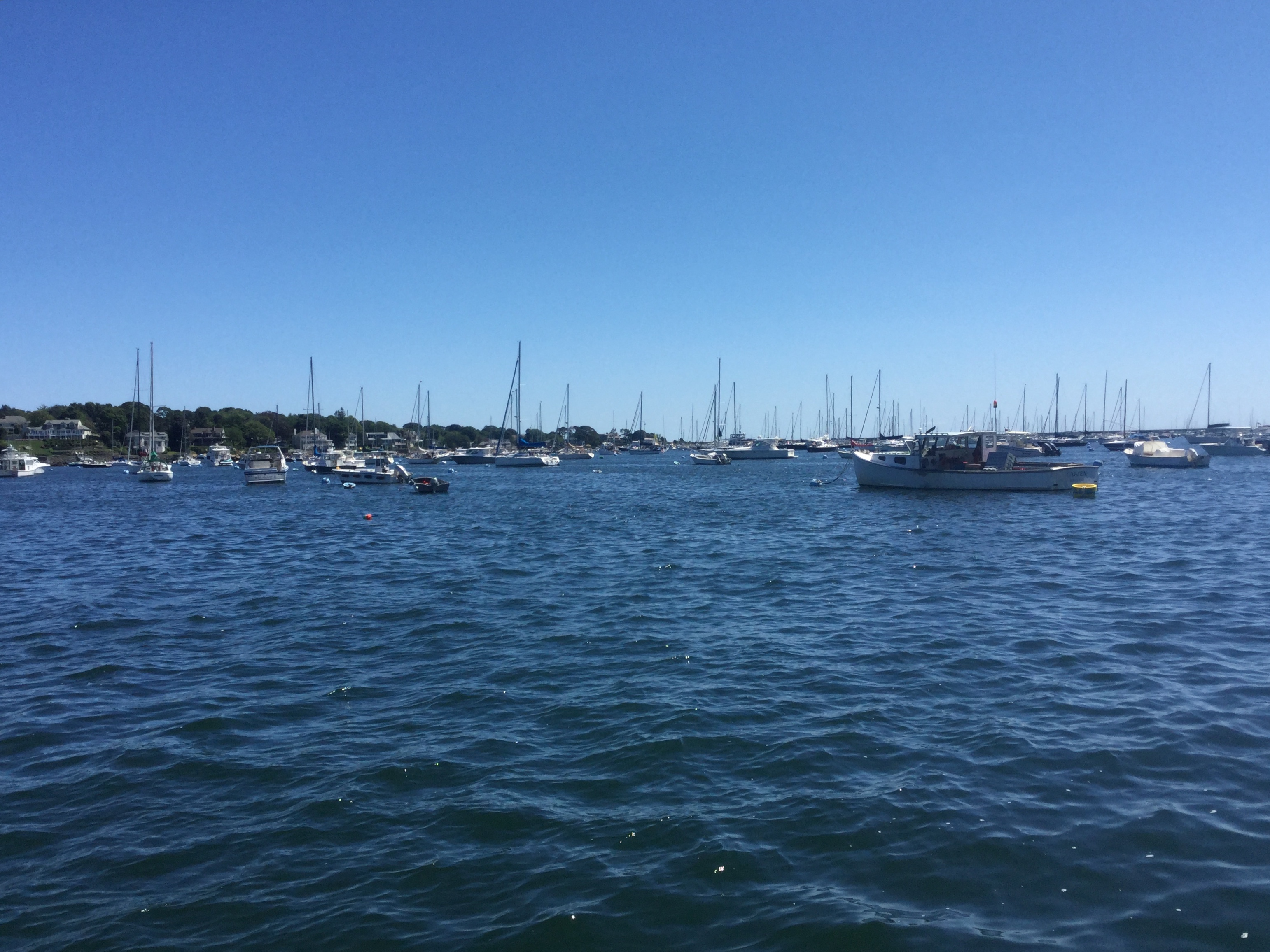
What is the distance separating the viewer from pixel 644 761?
10695 millimetres

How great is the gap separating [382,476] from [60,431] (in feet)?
447

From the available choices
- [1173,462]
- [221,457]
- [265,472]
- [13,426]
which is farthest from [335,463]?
[13,426]

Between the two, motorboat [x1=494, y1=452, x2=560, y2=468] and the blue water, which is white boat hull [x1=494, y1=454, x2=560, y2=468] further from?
the blue water

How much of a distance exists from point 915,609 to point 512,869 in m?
14.0

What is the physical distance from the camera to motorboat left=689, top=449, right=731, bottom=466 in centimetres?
13975

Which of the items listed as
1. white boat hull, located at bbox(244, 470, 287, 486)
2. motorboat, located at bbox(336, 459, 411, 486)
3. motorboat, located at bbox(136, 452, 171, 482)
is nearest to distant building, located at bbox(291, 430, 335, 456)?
motorboat, located at bbox(136, 452, 171, 482)

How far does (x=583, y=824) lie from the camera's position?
8.95 meters

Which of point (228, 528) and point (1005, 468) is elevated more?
point (1005, 468)

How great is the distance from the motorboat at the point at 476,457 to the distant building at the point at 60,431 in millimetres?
82837

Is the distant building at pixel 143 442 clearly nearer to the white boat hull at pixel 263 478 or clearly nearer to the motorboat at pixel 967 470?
the white boat hull at pixel 263 478

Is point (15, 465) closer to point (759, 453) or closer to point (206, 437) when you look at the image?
point (206, 437)

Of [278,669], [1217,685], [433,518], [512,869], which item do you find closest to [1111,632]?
[1217,685]

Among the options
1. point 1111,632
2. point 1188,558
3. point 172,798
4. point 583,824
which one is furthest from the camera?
point 1188,558

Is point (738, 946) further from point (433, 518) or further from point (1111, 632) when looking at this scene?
point (433, 518)
